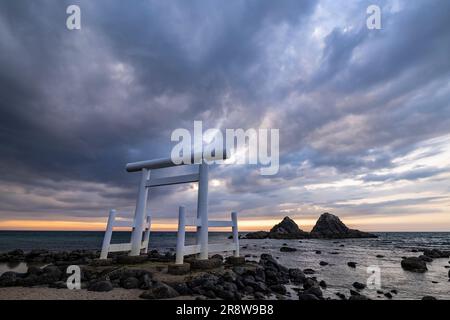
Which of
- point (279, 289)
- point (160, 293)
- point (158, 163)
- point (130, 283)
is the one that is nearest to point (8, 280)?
point (130, 283)

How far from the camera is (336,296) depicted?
9.38m

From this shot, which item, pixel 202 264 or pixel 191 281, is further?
pixel 202 264

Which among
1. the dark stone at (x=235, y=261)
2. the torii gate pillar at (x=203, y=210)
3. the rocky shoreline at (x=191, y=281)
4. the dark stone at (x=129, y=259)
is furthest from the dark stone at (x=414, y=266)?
the dark stone at (x=129, y=259)

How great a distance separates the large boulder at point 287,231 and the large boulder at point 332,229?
383 centimetres

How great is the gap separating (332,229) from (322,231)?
9.55ft

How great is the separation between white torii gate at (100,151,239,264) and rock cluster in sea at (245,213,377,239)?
58933mm

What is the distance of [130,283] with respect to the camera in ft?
27.3

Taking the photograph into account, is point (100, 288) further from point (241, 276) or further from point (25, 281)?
point (241, 276)

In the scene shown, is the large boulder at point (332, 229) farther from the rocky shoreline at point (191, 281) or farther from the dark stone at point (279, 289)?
the dark stone at point (279, 289)

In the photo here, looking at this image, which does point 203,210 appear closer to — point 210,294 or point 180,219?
point 180,219

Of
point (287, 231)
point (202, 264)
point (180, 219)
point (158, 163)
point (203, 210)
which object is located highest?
point (158, 163)

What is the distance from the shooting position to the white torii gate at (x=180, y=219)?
394 inches
